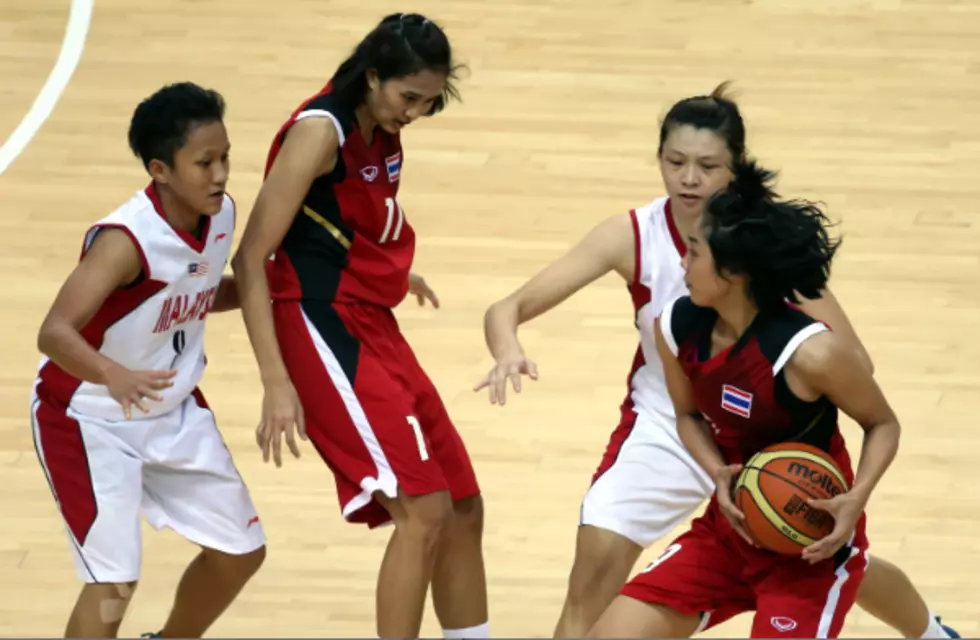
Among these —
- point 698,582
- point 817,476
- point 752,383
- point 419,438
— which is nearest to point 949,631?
point 698,582

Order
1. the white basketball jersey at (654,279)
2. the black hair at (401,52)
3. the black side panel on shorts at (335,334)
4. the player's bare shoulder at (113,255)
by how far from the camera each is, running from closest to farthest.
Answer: the player's bare shoulder at (113,255) → the black hair at (401,52) → the black side panel on shorts at (335,334) → the white basketball jersey at (654,279)

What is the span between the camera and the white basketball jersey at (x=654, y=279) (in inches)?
177

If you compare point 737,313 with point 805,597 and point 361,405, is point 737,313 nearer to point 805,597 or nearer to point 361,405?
point 805,597

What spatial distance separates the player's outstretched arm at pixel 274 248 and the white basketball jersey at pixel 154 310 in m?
0.10

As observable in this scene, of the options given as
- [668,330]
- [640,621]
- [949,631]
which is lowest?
[949,631]

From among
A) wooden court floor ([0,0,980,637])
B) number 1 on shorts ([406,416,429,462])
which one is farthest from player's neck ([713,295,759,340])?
wooden court floor ([0,0,980,637])

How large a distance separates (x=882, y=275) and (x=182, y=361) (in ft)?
12.0

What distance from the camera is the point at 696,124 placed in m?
4.36

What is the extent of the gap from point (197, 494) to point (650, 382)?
123cm

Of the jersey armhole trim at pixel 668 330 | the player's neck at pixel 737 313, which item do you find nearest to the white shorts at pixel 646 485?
the jersey armhole trim at pixel 668 330

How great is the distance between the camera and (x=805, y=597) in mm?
3844

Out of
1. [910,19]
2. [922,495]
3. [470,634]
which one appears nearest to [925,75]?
[910,19]

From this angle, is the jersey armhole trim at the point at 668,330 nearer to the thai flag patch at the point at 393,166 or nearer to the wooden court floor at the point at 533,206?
the thai flag patch at the point at 393,166

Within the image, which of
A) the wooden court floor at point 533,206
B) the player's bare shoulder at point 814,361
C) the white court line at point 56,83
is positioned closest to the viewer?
the player's bare shoulder at point 814,361
